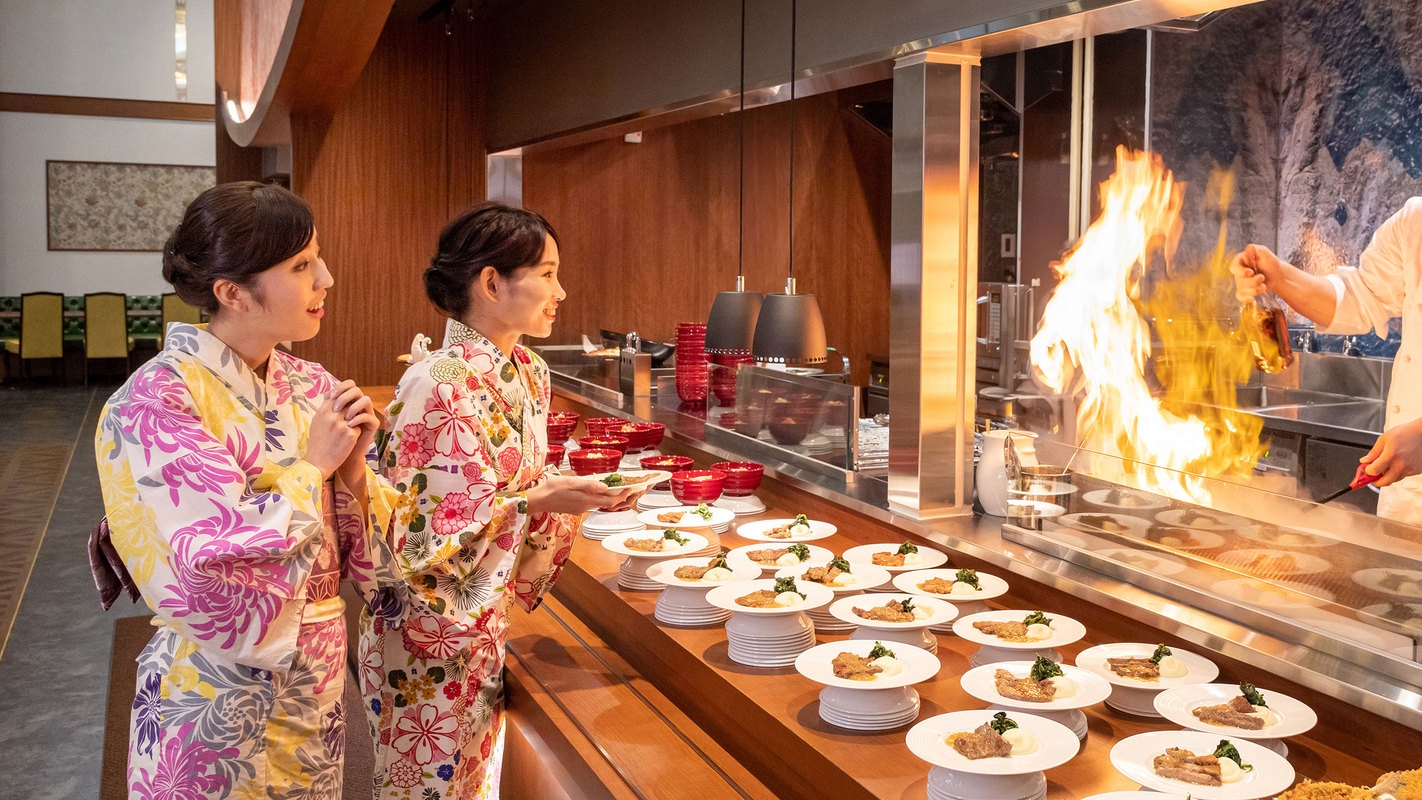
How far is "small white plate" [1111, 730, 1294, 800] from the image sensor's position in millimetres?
1438

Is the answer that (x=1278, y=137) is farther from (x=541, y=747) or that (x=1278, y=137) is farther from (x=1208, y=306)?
(x=541, y=747)

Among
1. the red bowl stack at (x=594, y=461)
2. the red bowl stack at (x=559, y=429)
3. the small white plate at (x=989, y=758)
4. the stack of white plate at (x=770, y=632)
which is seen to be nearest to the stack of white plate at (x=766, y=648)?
the stack of white plate at (x=770, y=632)

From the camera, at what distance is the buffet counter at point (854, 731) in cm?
167

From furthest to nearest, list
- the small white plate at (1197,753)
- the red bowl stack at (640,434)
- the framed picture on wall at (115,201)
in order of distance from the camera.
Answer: the framed picture on wall at (115,201), the red bowl stack at (640,434), the small white plate at (1197,753)

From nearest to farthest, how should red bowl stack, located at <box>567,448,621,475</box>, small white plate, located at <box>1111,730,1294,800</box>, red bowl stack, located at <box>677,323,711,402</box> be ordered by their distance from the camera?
small white plate, located at <box>1111,730,1294,800</box> < red bowl stack, located at <box>567,448,621,475</box> < red bowl stack, located at <box>677,323,711,402</box>

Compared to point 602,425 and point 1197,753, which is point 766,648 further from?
point 602,425

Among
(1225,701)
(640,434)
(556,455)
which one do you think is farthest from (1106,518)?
(640,434)

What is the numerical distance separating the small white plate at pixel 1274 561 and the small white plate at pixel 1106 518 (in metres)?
0.20

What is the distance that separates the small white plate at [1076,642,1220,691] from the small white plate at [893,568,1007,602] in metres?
0.34

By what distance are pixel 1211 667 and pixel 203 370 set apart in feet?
5.52

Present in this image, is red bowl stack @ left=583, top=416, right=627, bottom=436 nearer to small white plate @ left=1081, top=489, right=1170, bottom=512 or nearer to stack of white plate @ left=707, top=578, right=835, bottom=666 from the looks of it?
stack of white plate @ left=707, top=578, right=835, bottom=666

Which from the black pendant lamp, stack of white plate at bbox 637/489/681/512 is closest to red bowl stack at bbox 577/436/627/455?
stack of white plate at bbox 637/489/681/512

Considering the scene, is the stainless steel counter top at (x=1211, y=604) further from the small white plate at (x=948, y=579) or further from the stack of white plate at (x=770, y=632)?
the stack of white plate at (x=770, y=632)

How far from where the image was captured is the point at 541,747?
93.2 inches
